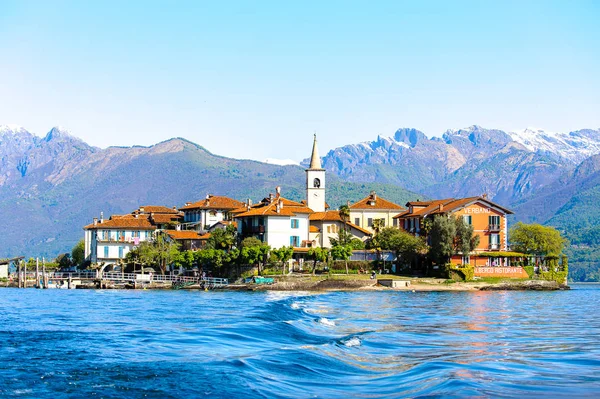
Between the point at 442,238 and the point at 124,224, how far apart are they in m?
45.2

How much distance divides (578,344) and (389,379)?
12.0 metres

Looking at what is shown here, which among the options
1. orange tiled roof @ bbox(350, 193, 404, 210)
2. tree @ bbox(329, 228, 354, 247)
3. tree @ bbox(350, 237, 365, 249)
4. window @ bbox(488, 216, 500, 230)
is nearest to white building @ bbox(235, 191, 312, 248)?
tree @ bbox(329, 228, 354, 247)

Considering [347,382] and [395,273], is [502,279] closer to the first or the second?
[395,273]

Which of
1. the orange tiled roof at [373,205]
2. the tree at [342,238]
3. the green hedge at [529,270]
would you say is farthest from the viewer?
the orange tiled roof at [373,205]

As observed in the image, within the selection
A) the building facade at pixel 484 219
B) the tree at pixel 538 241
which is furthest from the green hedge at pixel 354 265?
the tree at pixel 538 241

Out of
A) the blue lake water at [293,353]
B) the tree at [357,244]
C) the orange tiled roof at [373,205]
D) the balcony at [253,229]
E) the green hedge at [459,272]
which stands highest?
the orange tiled roof at [373,205]

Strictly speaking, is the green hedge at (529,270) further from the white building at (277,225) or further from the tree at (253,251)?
the tree at (253,251)

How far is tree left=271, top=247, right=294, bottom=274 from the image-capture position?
91.6 metres

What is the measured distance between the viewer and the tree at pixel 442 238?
285 ft

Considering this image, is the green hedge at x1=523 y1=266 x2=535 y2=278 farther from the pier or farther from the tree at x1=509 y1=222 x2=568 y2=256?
the pier

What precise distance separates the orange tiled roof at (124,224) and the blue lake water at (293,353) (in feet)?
193

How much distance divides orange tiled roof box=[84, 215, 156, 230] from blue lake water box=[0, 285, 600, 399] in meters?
58.9

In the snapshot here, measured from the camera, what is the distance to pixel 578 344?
110 feet

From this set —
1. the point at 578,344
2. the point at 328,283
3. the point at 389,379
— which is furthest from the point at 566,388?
the point at 328,283
